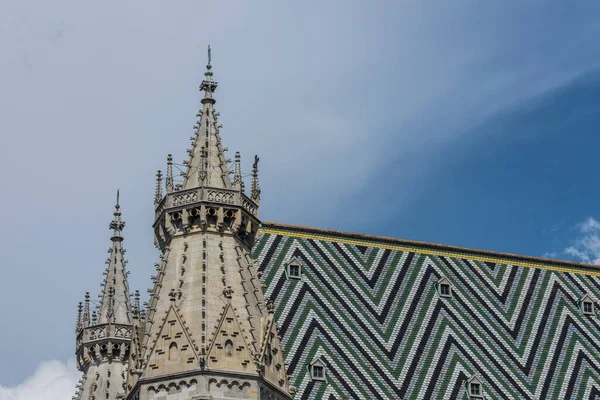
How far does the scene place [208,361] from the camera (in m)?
20.5

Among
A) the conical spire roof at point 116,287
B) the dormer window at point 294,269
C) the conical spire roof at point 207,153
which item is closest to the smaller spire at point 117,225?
the conical spire roof at point 116,287

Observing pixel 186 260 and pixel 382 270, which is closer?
pixel 186 260

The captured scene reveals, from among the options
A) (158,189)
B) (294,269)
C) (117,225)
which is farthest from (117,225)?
(158,189)

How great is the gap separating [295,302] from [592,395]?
692 cm

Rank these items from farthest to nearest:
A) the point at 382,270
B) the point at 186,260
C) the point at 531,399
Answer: the point at 382,270
the point at 531,399
the point at 186,260

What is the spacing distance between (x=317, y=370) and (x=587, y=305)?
8.16 metres

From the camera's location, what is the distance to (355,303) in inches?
1196

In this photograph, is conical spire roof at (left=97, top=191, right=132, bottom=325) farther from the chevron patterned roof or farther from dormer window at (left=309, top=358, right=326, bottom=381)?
dormer window at (left=309, top=358, right=326, bottom=381)

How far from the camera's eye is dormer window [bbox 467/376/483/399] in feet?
94.8

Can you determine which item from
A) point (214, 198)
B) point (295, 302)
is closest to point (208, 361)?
point (214, 198)

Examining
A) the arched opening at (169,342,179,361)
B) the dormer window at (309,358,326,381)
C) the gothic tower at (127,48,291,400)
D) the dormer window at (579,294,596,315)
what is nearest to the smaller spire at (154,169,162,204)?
the gothic tower at (127,48,291,400)

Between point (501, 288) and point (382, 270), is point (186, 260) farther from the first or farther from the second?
point (501, 288)

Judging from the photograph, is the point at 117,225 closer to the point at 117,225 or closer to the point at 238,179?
the point at 117,225

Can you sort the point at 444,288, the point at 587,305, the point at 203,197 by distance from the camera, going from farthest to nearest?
1. the point at 587,305
2. the point at 444,288
3. the point at 203,197
